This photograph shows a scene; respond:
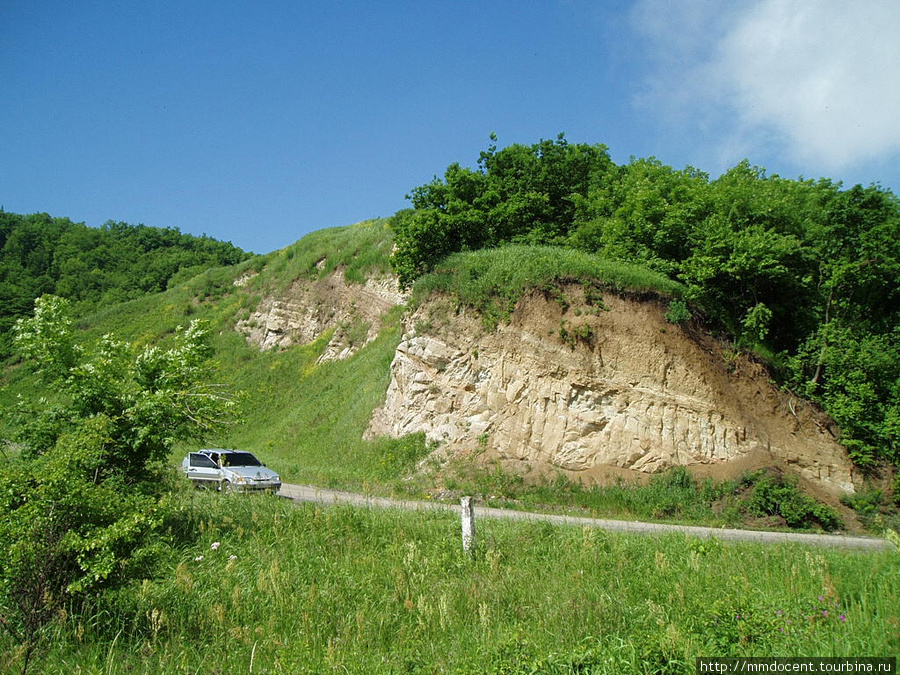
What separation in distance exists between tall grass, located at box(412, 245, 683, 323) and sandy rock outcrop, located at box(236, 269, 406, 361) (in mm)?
14327

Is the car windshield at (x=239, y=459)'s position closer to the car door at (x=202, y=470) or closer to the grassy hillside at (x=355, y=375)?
the car door at (x=202, y=470)

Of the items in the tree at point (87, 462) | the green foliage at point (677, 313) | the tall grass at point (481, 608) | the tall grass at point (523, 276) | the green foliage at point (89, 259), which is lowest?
the tall grass at point (481, 608)

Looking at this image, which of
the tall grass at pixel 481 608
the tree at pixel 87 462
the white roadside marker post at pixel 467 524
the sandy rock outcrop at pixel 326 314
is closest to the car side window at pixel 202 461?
the tree at pixel 87 462

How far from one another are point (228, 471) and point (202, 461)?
2.33m

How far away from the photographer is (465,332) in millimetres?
22672

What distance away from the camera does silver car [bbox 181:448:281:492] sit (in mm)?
17438

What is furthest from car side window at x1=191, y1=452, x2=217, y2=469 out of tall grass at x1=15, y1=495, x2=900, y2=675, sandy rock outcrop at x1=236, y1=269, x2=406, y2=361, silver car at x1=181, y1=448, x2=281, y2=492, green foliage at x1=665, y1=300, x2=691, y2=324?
green foliage at x1=665, y1=300, x2=691, y2=324

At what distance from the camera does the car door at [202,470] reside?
1918cm

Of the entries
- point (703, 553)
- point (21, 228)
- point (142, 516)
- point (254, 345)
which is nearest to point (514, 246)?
point (703, 553)

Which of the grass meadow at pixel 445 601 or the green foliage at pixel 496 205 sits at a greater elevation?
the green foliage at pixel 496 205

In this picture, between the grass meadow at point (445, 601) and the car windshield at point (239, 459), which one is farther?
the car windshield at point (239, 459)

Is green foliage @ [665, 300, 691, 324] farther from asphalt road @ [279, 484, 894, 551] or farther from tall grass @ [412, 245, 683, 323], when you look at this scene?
asphalt road @ [279, 484, 894, 551]

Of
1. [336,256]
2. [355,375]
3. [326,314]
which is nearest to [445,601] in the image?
[355,375]

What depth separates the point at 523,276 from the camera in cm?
2181
